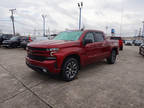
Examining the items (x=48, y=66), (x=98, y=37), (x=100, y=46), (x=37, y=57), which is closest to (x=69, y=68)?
(x=48, y=66)

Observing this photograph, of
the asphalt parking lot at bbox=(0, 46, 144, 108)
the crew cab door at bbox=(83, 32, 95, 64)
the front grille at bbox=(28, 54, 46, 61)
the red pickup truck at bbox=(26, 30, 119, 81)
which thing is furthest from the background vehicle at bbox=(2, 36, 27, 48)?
the crew cab door at bbox=(83, 32, 95, 64)

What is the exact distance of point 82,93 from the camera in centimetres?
276

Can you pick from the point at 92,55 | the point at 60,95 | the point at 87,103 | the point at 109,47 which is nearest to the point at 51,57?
the point at 60,95

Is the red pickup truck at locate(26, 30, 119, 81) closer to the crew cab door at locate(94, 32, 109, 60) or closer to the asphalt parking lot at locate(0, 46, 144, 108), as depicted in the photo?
the crew cab door at locate(94, 32, 109, 60)

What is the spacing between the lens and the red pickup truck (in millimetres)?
3059

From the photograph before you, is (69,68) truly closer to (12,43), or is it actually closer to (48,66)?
(48,66)

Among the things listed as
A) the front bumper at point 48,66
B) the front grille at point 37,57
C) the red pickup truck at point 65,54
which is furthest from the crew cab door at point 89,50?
the front grille at point 37,57

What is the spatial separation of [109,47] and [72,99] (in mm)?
3836

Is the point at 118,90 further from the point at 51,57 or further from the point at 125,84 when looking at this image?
the point at 51,57

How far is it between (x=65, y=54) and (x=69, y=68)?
58 centimetres

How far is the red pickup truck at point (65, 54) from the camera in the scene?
306 centimetres

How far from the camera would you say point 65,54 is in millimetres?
3191

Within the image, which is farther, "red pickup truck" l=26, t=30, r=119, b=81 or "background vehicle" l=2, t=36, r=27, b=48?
"background vehicle" l=2, t=36, r=27, b=48

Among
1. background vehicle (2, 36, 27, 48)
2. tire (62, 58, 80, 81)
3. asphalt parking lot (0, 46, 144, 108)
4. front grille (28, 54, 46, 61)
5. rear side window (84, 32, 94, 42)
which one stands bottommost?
asphalt parking lot (0, 46, 144, 108)
